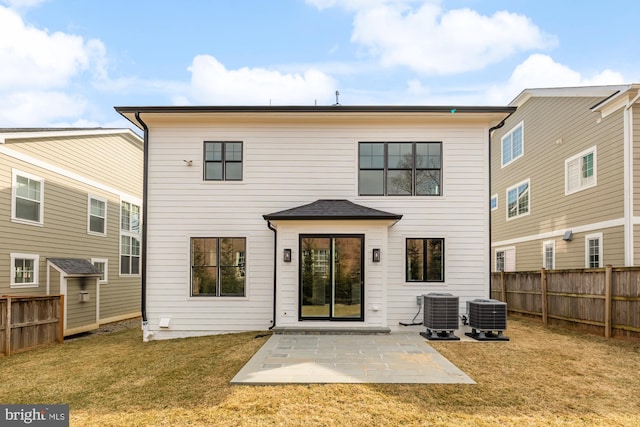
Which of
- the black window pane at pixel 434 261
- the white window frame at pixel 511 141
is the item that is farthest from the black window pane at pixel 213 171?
the white window frame at pixel 511 141

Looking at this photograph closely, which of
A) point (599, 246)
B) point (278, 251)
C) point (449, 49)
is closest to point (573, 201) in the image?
point (599, 246)

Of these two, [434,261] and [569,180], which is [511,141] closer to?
[569,180]

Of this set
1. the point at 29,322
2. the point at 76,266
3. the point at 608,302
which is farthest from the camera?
the point at 76,266

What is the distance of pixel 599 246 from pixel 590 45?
7.73 meters

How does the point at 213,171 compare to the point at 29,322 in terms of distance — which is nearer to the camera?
the point at 29,322

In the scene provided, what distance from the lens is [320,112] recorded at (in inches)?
358

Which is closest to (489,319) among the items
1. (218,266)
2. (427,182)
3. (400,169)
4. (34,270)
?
(427,182)

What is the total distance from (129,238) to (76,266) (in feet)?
12.4

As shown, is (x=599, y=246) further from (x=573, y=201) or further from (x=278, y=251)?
(x=278, y=251)

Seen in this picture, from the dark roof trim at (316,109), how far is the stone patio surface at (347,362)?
5.10m

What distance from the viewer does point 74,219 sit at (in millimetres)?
12133

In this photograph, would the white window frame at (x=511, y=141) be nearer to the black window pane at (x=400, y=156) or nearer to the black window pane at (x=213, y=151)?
the black window pane at (x=400, y=156)

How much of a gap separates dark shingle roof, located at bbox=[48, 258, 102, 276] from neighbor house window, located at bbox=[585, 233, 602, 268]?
1523cm

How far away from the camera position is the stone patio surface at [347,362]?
527 cm
